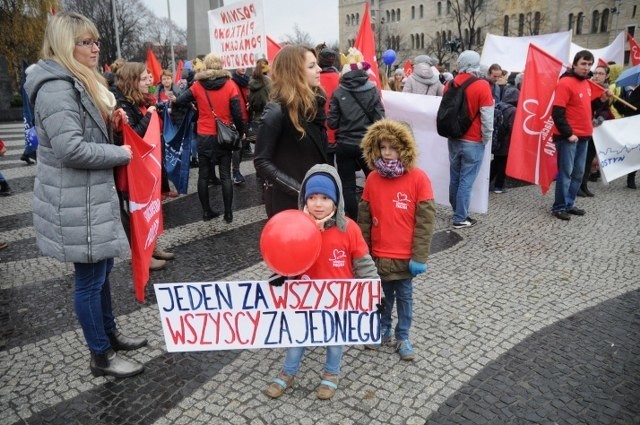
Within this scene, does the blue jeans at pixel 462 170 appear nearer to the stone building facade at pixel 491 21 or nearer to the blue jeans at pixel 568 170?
the blue jeans at pixel 568 170

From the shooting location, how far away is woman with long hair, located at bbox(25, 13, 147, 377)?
2502 millimetres

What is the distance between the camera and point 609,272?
457 cm

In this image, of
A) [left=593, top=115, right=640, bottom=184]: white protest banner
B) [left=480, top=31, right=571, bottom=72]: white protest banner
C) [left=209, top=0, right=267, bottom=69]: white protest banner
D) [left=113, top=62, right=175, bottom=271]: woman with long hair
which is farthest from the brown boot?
[left=480, top=31, right=571, bottom=72]: white protest banner

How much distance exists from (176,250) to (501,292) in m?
3.33

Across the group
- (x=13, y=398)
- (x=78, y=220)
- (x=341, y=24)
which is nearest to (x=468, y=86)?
(x=78, y=220)

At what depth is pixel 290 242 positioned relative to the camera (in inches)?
91.8

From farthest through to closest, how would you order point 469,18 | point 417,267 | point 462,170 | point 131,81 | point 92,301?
1. point 469,18
2. point 462,170
3. point 131,81
4. point 417,267
5. point 92,301

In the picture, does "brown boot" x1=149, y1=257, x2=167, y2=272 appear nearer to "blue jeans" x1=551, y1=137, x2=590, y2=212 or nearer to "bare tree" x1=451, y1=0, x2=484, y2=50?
"blue jeans" x1=551, y1=137, x2=590, y2=212

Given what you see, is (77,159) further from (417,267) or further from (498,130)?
(498,130)

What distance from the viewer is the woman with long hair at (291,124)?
9.74ft

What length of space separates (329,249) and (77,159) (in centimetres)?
140

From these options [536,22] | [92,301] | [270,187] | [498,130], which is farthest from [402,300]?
[536,22]

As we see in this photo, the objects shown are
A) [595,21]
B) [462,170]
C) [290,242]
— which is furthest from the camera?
[595,21]

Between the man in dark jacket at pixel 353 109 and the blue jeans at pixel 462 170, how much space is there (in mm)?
1179
